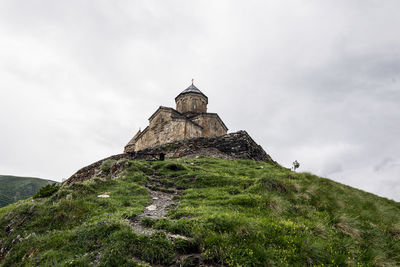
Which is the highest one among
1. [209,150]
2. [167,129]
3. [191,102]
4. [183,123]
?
[191,102]

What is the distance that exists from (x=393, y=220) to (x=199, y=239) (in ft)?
22.1

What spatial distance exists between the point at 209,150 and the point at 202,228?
11265 millimetres

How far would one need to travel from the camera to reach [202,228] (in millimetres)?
4434

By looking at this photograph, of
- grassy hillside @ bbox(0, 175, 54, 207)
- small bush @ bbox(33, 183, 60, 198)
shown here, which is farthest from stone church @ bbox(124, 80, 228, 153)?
grassy hillside @ bbox(0, 175, 54, 207)

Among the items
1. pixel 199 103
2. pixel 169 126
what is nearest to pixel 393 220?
pixel 169 126

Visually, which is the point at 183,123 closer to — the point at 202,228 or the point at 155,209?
the point at 155,209

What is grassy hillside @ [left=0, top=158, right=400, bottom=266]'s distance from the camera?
388cm

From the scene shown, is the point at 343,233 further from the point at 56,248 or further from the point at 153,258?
the point at 56,248

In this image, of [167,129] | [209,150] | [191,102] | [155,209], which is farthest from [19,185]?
[155,209]

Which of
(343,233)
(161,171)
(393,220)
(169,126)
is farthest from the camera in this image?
(169,126)

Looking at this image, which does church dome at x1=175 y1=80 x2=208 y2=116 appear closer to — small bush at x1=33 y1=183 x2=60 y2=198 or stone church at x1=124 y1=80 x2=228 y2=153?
stone church at x1=124 y1=80 x2=228 y2=153

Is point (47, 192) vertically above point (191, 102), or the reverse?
point (191, 102)

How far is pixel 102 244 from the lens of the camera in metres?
4.14

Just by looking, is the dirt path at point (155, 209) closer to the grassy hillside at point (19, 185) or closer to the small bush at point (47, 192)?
the small bush at point (47, 192)
